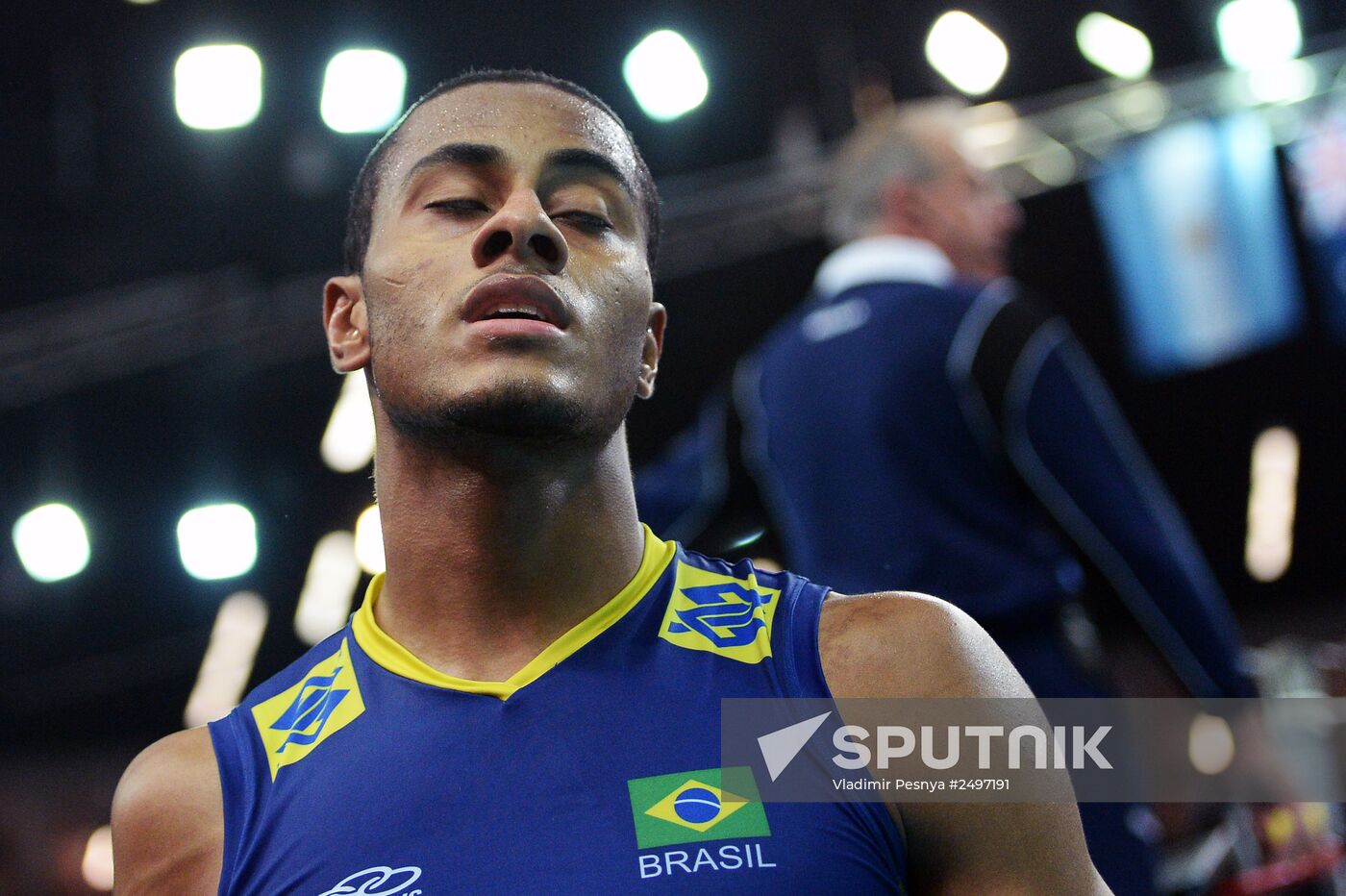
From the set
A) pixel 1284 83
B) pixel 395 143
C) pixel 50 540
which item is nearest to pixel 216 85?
pixel 50 540

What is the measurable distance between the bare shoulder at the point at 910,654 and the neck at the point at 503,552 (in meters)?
0.34

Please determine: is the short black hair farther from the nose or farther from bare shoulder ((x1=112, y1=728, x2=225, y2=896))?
bare shoulder ((x1=112, y1=728, x2=225, y2=896))

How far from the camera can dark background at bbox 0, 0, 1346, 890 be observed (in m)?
6.66

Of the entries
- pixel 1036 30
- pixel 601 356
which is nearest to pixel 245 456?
pixel 1036 30

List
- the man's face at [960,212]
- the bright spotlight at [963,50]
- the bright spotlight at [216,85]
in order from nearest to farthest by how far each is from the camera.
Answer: the man's face at [960,212] → the bright spotlight at [216,85] → the bright spotlight at [963,50]

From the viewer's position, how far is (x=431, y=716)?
5.27ft

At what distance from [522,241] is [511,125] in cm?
27

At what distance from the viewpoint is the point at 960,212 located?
3213mm

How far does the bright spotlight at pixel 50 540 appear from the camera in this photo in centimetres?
890

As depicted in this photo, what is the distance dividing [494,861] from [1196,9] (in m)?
7.84

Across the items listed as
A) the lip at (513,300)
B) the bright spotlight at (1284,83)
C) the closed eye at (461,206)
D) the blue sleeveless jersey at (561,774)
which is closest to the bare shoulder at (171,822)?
the blue sleeveless jersey at (561,774)

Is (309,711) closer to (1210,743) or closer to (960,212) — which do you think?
(1210,743)

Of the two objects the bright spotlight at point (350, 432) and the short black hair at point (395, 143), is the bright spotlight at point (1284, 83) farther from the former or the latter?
the short black hair at point (395, 143)

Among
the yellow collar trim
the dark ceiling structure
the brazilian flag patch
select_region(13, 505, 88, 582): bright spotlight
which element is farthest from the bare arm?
select_region(13, 505, 88, 582): bright spotlight
